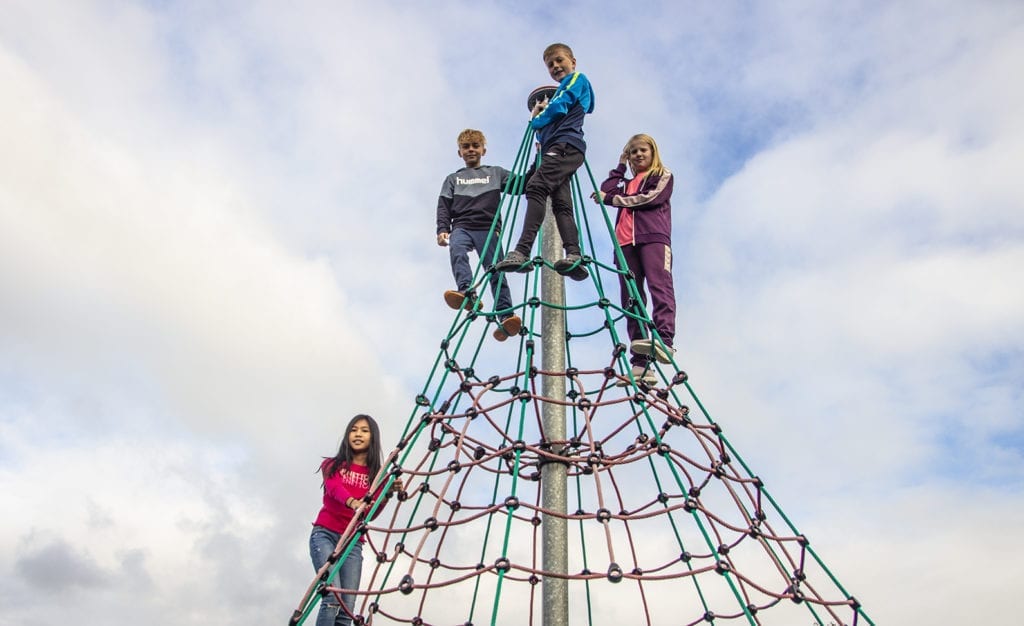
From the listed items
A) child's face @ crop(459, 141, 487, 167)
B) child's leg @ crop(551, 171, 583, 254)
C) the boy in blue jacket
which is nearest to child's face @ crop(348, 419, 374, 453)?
the boy in blue jacket

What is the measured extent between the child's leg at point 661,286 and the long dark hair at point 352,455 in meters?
1.95

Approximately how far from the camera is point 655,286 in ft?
19.7

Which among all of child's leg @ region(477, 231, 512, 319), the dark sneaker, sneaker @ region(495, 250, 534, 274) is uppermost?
child's leg @ region(477, 231, 512, 319)

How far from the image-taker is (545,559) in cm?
447

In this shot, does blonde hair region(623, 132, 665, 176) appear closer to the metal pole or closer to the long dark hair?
the metal pole

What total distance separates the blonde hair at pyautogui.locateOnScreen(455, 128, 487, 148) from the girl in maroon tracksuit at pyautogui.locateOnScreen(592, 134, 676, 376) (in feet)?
3.50

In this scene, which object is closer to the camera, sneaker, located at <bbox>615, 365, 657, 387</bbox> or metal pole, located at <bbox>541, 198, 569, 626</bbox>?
metal pole, located at <bbox>541, 198, 569, 626</bbox>

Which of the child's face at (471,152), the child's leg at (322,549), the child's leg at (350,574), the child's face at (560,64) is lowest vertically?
the child's leg at (350,574)

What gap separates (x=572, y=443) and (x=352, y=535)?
4.58 feet

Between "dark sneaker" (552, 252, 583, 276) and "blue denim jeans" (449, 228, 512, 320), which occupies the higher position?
"blue denim jeans" (449, 228, 512, 320)

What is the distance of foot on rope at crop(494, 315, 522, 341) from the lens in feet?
18.5

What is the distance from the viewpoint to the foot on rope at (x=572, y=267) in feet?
17.0

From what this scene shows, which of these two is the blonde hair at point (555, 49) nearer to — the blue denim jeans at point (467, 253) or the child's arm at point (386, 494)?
the blue denim jeans at point (467, 253)

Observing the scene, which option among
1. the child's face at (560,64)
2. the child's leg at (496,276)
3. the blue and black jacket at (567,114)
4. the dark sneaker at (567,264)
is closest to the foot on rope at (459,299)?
the child's leg at (496,276)
